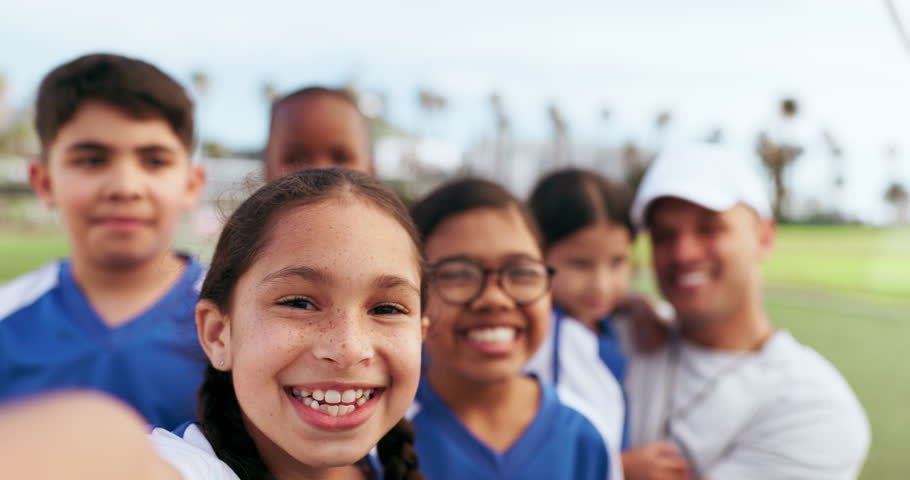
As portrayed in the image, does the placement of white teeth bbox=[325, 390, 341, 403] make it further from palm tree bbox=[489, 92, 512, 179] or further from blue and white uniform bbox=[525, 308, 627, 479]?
palm tree bbox=[489, 92, 512, 179]

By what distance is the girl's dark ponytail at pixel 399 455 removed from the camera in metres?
1.59

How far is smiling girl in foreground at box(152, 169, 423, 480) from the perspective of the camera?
3.91ft

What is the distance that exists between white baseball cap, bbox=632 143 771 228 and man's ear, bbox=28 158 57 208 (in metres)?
2.31

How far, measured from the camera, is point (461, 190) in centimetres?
219

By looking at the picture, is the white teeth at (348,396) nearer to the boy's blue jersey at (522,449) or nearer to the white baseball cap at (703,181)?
the boy's blue jersey at (522,449)

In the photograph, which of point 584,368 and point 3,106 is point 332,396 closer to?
point 584,368

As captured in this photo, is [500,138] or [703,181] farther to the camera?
[500,138]

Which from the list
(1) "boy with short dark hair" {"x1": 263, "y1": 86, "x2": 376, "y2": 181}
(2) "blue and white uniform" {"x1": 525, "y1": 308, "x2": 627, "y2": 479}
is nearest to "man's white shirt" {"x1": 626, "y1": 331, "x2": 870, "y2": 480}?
(2) "blue and white uniform" {"x1": 525, "y1": 308, "x2": 627, "y2": 479}

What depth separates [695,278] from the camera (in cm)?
278

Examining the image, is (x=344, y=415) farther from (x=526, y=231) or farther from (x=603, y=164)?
(x=603, y=164)

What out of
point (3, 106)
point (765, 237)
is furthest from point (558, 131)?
point (765, 237)

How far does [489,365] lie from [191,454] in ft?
3.43

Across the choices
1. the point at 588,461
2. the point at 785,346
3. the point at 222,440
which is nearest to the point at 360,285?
the point at 222,440

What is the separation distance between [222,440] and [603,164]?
69040 mm
